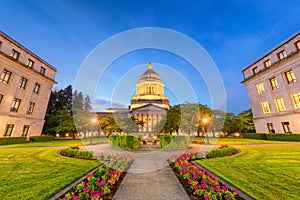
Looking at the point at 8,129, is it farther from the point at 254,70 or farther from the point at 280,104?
the point at 254,70

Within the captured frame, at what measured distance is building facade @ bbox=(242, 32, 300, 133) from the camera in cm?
2103

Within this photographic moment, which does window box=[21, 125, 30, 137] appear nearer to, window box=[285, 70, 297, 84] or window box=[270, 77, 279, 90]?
window box=[270, 77, 279, 90]

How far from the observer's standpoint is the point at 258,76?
89.7 feet

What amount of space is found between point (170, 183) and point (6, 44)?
101 ft

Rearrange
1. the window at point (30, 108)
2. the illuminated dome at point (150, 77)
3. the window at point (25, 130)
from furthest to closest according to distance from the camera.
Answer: the illuminated dome at point (150, 77) < the window at point (30, 108) < the window at point (25, 130)

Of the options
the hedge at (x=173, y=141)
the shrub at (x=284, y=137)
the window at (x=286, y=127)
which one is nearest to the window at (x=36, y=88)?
the hedge at (x=173, y=141)

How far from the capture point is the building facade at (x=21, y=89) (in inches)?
816

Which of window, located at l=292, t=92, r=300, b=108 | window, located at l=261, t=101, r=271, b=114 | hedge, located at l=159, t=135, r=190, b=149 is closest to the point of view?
hedge, located at l=159, t=135, r=190, b=149

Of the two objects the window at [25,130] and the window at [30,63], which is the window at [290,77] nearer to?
the window at [30,63]

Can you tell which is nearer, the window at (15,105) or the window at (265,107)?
the window at (15,105)

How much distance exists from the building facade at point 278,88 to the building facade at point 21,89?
147ft

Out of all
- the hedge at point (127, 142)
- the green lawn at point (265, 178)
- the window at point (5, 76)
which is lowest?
the green lawn at point (265, 178)

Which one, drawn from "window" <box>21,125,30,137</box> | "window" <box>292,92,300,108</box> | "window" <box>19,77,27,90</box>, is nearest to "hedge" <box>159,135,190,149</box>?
"window" <box>292,92,300,108</box>

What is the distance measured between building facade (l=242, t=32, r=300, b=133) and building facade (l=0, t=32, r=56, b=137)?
147ft
